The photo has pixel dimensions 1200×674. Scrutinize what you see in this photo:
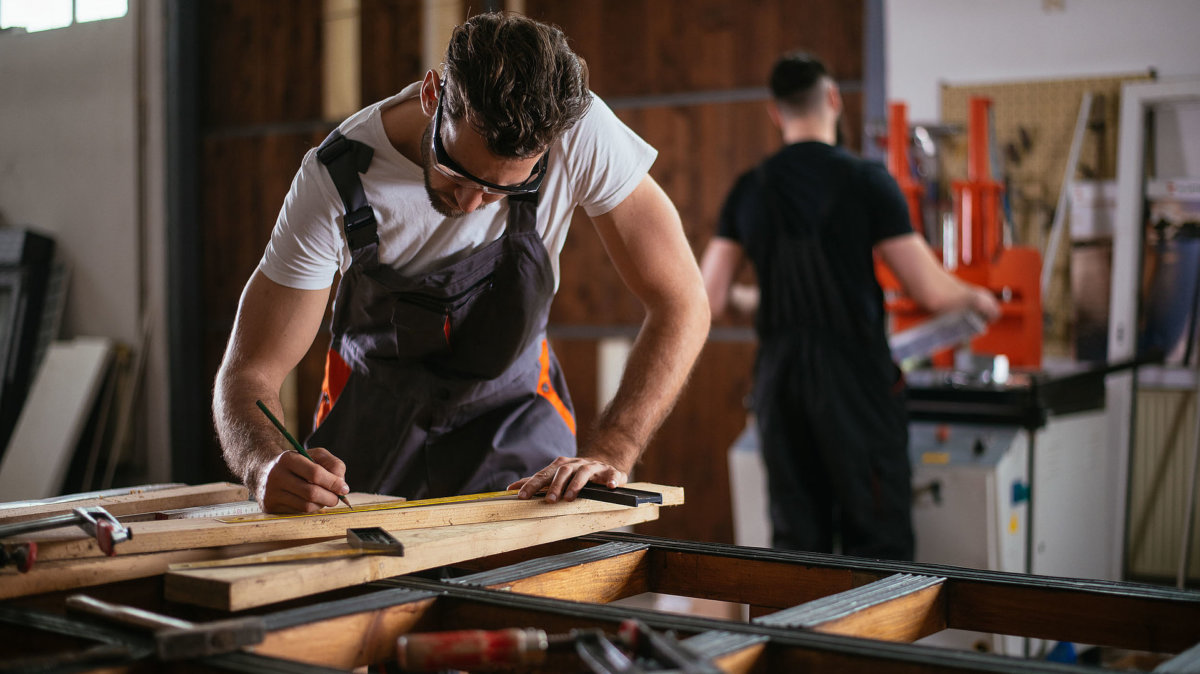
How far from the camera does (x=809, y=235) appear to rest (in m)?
2.76

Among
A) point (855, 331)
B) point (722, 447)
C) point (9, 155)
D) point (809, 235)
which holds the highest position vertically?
point (9, 155)

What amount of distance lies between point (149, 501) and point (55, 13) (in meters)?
5.22

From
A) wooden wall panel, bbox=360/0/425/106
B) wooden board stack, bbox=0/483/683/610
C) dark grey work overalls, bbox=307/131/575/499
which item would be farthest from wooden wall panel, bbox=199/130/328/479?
wooden board stack, bbox=0/483/683/610

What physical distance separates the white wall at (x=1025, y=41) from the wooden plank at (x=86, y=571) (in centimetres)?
345

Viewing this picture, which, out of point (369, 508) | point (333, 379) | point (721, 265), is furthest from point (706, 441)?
point (369, 508)

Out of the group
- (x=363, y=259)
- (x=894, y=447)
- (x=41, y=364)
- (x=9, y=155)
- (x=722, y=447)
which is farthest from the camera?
(x=9, y=155)

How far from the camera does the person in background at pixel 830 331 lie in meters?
2.65

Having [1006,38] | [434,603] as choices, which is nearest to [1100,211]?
[1006,38]

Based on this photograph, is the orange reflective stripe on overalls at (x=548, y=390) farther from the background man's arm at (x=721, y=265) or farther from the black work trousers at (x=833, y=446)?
the background man's arm at (x=721, y=265)

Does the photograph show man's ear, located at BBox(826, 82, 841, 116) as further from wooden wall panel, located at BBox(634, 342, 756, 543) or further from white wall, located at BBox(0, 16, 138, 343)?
white wall, located at BBox(0, 16, 138, 343)

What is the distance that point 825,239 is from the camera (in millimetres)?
2746

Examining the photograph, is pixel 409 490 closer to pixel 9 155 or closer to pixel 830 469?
pixel 830 469

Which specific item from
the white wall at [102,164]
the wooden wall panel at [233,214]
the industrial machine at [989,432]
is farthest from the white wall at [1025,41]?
the white wall at [102,164]

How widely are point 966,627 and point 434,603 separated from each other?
60 centimetres
